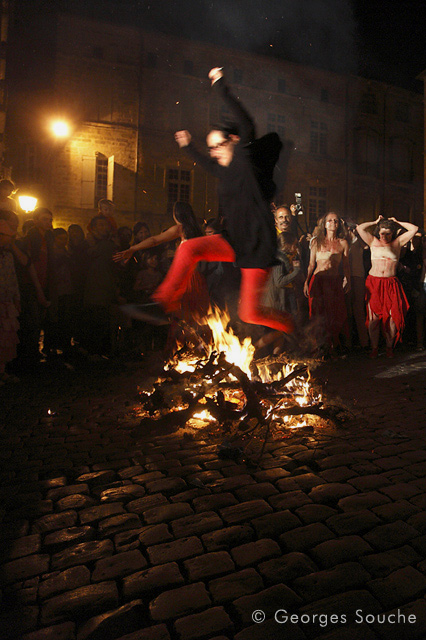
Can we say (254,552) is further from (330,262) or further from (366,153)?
(366,153)

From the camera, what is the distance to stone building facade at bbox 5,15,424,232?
25.4 m

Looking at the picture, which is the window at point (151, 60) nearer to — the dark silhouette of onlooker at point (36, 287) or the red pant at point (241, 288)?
the dark silhouette of onlooker at point (36, 287)

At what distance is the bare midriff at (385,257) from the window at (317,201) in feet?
86.1

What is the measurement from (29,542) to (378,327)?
6533mm

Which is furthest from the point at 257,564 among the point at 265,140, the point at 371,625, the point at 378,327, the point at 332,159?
the point at 332,159

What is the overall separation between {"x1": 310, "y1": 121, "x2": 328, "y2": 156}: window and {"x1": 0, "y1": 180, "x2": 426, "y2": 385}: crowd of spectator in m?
27.2

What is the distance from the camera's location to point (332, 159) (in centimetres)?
3316

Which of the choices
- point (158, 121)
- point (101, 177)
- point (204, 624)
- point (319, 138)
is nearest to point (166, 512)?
point (204, 624)

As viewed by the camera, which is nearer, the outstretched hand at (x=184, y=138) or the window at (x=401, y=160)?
the outstretched hand at (x=184, y=138)

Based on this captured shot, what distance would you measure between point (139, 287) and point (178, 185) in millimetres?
22196

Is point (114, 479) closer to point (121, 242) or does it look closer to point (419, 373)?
point (419, 373)

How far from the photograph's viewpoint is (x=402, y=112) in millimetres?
36531

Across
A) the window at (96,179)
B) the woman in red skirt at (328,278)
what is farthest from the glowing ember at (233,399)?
the window at (96,179)

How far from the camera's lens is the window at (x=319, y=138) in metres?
32.9
